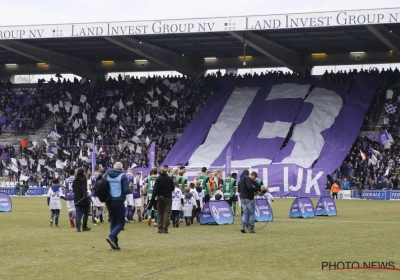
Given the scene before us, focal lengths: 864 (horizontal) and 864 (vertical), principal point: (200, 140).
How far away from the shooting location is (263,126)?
197 ft

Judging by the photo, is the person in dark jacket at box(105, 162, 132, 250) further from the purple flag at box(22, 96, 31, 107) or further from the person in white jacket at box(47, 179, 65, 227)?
the purple flag at box(22, 96, 31, 107)

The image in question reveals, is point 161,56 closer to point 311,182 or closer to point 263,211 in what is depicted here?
point 311,182

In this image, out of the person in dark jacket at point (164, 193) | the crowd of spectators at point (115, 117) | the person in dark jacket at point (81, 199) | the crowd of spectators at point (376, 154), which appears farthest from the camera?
the crowd of spectators at point (115, 117)

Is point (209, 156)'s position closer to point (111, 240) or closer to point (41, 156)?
point (41, 156)

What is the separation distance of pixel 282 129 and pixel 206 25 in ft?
31.7

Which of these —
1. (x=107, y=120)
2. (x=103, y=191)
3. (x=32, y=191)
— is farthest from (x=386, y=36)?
(x=103, y=191)

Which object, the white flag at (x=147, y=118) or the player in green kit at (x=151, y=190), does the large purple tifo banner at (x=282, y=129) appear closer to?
the white flag at (x=147, y=118)

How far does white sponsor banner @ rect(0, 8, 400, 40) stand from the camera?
5078cm

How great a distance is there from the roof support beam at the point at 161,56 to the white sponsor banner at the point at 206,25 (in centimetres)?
220

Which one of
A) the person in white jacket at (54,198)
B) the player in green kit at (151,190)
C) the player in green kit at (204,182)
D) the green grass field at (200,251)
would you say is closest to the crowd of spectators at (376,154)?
the player in green kit at (204,182)

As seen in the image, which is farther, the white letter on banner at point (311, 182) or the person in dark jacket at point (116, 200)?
the white letter on banner at point (311, 182)

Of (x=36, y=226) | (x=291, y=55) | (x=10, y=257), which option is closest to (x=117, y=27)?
(x=291, y=55)

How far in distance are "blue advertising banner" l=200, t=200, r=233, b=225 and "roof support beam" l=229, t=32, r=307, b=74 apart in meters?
29.3

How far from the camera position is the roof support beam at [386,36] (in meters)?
52.8
